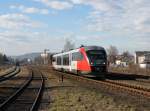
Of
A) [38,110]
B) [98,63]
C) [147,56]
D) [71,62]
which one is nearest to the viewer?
[38,110]

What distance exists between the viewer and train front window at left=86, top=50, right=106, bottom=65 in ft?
125

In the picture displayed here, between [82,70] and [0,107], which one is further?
[82,70]

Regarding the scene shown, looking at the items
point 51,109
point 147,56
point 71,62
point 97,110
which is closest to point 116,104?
point 97,110

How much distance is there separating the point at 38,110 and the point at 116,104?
11.1ft

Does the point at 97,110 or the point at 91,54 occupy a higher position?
the point at 91,54

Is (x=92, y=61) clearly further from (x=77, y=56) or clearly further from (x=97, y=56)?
(x=77, y=56)

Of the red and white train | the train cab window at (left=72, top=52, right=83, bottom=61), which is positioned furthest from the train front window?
the train cab window at (left=72, top=52, right=83, bottom=61)

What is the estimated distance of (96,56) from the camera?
38.6 m

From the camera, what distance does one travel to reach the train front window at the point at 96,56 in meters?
38.2

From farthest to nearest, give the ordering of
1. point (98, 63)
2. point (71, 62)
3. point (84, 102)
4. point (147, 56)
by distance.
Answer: point (147, 56), point (71, 62), point (98, 63), point (84, 102)

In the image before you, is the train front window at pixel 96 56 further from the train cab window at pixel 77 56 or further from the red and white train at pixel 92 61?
the train cab window at pixel 77 56

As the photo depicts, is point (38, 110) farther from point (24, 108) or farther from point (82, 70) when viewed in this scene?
point (82, 70)

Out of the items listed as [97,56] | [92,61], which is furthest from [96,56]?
[92,61]

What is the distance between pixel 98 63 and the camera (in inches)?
1499
